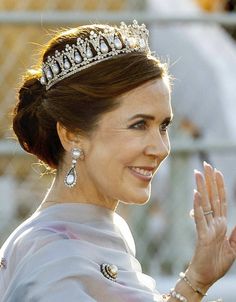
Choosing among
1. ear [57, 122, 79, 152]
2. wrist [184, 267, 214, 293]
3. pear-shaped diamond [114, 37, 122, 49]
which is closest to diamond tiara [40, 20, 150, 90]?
pear-shaped diamond [114, 37, 122, 49]

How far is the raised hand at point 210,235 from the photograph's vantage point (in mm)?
3328

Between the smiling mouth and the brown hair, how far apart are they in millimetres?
154

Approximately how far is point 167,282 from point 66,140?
2221 millimetres

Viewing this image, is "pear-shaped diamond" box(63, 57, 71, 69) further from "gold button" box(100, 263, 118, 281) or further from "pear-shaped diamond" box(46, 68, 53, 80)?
"gold button" box(100, 263, 118, 281)

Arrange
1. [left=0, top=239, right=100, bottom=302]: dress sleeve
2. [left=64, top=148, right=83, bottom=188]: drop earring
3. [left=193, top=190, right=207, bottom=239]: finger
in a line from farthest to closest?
[left=64, top=148, right=83, bottom=188]: drop earring, [left=193, top=190, right=207, bottom=239]: finger, [left=0, top=239, right=100, bottom=302]: dress sleeve

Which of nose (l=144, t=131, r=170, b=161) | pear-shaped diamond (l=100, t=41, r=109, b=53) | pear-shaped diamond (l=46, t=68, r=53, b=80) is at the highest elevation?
pear-shaped diamond (l=100, t=41, r=109, b=53)

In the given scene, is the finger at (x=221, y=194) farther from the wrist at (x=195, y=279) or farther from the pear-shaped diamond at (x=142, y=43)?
the pear-shaped diamond at (x=142, y=43)

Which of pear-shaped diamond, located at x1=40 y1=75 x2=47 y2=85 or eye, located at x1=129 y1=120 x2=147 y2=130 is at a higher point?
pear-shaped diamond, located at x1=40 y1=75 x2=47 y2=85

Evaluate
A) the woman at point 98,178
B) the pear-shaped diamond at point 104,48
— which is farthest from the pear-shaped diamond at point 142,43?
the pear-shaped diamond at point 104,48

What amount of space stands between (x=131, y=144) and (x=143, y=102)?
0.37ft

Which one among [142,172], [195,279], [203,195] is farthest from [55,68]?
[195,279]

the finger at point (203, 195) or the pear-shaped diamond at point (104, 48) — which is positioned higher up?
the pear-shaped diamond at point (104, 48)

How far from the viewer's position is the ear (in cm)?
347

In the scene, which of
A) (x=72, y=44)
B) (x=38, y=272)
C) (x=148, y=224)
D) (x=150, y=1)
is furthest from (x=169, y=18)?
(x=38, y=272)
